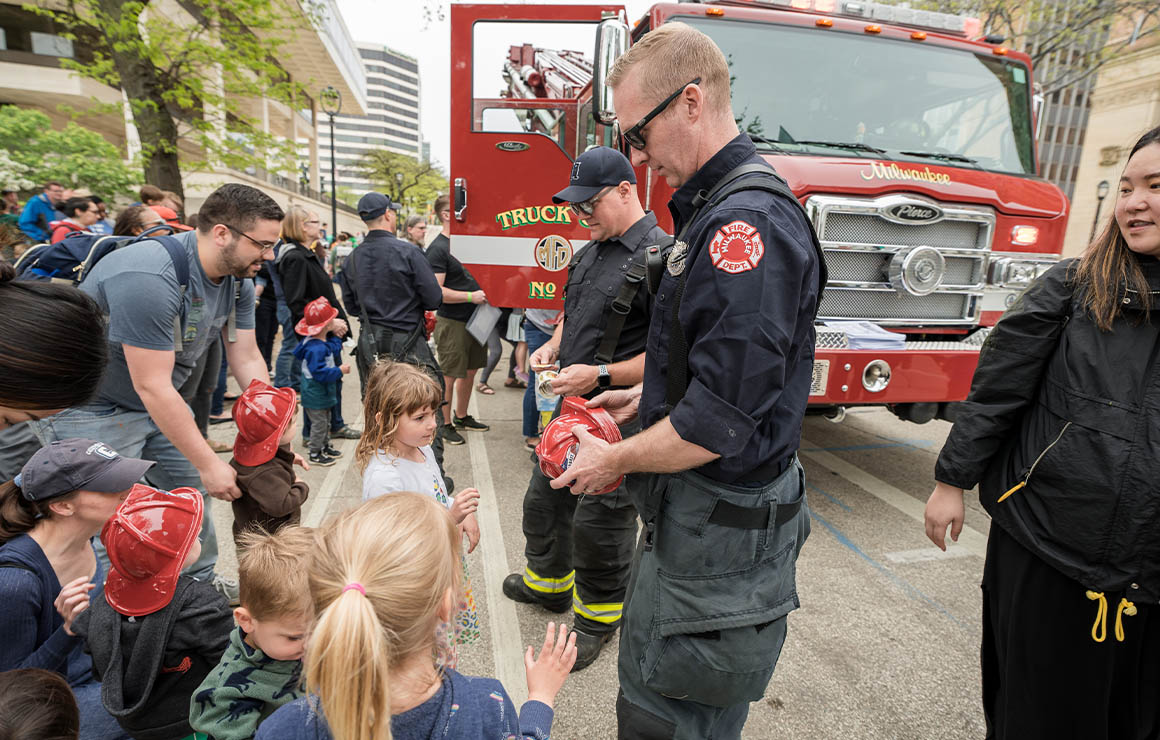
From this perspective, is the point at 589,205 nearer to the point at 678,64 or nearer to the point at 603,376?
the point at 603,376

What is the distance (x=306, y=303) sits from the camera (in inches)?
213

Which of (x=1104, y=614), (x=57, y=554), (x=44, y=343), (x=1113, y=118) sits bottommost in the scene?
(x=57, y=554)

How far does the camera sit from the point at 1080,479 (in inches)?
A: 66.3

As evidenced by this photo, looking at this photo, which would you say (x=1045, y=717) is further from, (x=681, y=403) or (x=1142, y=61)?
(x=1142, y=61)

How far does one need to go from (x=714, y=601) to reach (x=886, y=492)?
3.83 m

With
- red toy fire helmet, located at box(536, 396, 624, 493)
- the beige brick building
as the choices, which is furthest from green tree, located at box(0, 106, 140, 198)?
the beige brick building

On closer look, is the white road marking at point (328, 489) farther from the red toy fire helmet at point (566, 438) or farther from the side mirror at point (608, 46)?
the side mirror at point (608, 46)

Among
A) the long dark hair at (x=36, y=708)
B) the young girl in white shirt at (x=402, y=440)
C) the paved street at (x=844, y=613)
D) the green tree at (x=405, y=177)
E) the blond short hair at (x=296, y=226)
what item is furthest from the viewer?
the green tree at (x=405, y=177)

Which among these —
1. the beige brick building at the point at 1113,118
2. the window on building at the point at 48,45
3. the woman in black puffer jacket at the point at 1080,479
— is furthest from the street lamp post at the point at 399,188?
the woman in black puffer jacket at the point at 1080,479

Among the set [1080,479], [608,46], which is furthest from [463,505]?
[608,46]

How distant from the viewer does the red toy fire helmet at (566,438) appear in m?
1.81

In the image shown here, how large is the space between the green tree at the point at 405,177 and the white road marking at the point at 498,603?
151 ft

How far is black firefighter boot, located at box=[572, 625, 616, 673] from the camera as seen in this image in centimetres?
276

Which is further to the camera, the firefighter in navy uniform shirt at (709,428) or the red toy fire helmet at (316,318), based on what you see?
the red toy fire helmet at (316,318)
